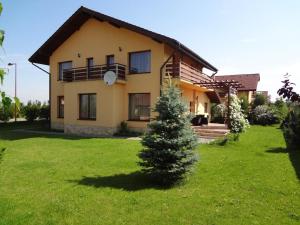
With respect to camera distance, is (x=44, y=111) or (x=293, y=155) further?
(x=44, y=111)

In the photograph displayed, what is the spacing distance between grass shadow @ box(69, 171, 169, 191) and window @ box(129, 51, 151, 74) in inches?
451

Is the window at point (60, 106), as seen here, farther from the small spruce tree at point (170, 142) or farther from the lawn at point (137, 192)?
the small spruce tree at point (170, 142)

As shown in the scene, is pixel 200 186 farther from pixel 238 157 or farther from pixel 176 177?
pixel 238 157

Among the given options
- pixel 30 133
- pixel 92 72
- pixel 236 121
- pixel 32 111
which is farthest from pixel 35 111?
pixel 236 121

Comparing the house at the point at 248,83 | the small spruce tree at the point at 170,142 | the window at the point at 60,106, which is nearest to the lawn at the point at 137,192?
the small spruce tree at the point at 170,142

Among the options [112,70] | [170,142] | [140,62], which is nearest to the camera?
[170,142]

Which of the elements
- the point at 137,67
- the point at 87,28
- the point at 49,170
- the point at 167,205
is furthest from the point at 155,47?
the point at 167,205

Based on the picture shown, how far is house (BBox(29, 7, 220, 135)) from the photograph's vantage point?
18.4m

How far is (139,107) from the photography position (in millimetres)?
19281

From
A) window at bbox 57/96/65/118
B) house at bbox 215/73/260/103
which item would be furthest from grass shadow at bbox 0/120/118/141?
house at bbox 215/73/260/103

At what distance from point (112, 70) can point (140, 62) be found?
1962 millimetres

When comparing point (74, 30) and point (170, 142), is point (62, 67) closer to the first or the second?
point (74, 30)

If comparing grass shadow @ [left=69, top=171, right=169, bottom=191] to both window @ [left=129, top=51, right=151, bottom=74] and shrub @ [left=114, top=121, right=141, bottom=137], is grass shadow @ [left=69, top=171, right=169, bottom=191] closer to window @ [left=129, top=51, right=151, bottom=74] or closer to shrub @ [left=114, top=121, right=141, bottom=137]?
shrub @ [left=114, top=121, right=141, bottom=137]

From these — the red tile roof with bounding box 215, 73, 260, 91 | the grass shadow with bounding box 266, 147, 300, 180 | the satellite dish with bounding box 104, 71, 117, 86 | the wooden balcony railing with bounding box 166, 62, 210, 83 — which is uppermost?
the red tile roof with bounding box 215, 73, 260, 91
